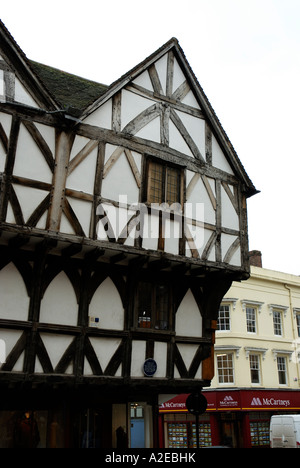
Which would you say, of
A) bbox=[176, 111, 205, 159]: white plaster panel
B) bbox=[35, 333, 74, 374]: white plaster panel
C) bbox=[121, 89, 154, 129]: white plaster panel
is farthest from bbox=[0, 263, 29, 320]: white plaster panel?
bbox=[176, 111, 205, 159]: white plaster panel

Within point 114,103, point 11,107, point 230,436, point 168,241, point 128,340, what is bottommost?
point 230,436

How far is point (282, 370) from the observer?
26062 millimetres

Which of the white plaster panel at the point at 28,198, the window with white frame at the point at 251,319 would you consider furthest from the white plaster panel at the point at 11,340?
the window with white frame at the point at 251,319

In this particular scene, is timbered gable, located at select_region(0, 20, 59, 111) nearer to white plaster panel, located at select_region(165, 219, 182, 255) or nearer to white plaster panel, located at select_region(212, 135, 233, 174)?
white plaster panel, located at select_region(165, 219, 182, 255)

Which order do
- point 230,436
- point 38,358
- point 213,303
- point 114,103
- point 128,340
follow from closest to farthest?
point 38,358
point 128,340
point 114,103
point 213,303
point 230,436

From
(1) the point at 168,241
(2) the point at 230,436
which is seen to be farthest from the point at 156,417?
(2) the point at 230,436

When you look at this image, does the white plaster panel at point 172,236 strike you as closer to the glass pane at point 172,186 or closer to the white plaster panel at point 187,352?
the glass pane at point 172,186

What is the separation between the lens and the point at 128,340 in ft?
34.7

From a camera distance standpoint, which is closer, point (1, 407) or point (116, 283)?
point (1, 407)

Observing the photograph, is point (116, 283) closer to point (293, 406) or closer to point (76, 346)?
point (76, 346)

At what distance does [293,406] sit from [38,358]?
65.2 feet

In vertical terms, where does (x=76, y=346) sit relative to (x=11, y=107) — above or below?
below

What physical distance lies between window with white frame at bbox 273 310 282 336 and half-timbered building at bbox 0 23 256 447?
15.2 meters

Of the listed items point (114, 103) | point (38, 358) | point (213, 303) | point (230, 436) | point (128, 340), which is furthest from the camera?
point (230, 436)
